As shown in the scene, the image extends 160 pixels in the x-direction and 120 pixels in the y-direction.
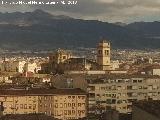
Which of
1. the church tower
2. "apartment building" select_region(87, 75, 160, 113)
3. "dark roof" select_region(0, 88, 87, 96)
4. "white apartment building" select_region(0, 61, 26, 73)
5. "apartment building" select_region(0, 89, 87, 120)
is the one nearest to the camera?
"apartment building" select_region(0, 89, 87, 120)

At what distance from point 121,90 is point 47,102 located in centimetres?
1631

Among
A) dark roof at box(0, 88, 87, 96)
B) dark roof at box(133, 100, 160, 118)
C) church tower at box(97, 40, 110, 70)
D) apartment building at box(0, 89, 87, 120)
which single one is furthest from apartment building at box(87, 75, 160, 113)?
dark roof at box(133, 100, 160, 118)

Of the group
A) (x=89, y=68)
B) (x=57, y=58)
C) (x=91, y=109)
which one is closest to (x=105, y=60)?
(x=89, y=68)

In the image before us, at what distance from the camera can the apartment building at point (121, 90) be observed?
86.1 m

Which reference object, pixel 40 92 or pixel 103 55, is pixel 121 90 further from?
pixel 103 55

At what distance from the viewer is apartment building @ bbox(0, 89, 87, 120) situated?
75750mm

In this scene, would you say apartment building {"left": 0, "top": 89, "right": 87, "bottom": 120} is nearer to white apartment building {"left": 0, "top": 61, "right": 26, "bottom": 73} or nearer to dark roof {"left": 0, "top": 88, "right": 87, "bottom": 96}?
dark roof {"left": 0, "top": 88, "right": 87, "bottom": 96}

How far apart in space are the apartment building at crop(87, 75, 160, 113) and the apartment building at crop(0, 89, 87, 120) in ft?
24.9

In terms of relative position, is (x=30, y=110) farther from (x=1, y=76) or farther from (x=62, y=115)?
(x=1, y=76)

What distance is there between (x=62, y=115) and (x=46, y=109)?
229cm

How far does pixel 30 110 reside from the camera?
76.3 metres

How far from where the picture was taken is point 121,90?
8862 cm

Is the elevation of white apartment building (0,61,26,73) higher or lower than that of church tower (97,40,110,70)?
lower

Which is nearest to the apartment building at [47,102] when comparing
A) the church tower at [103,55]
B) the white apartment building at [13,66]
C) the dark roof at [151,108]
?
A: the dark roof at [151,108]
